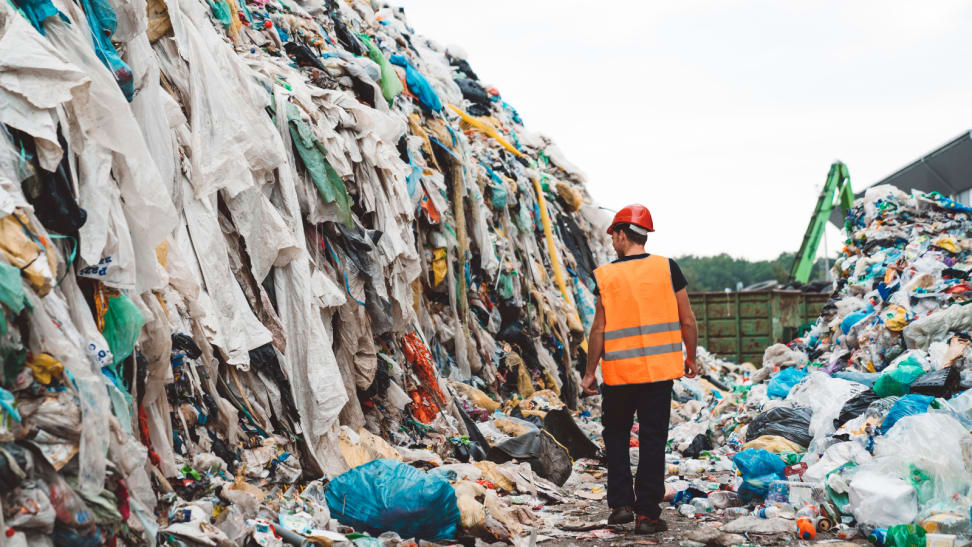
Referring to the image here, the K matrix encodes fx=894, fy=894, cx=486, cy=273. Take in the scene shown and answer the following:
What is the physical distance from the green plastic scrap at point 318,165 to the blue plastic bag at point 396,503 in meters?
1.94

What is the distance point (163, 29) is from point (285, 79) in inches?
50.5

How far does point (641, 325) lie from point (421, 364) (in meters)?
2.34

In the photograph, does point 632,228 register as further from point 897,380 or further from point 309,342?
point 897,380

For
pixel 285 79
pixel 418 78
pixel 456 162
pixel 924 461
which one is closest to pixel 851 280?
pixel 456 162

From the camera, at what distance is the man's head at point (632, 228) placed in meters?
4.38

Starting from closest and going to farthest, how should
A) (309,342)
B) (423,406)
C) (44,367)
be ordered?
(44,367) < (309,342) < (423,406)

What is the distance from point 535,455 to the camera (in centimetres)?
570

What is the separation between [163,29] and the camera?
4.39 meters

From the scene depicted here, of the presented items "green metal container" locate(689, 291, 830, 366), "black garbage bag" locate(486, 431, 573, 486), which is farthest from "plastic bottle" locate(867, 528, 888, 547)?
"green metal container" locate(689, 291, 830, 366)

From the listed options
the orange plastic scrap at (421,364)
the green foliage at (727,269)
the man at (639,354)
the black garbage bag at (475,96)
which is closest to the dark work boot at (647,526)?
the man at (639,354)

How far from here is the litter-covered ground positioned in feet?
8.86

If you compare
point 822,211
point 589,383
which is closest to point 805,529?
point 589,383

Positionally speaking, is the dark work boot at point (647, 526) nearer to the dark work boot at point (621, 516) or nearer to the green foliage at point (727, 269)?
the dark work boot at point (621, 516)

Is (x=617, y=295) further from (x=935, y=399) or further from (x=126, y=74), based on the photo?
(x=126, y=74)
